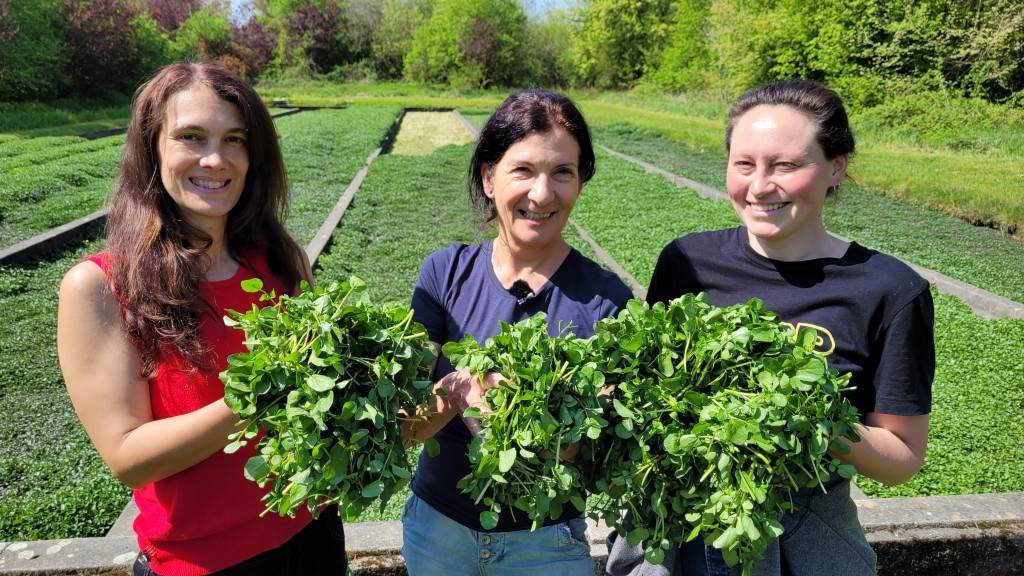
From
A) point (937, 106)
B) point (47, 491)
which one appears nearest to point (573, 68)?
point (937, 106)

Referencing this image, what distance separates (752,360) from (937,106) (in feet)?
81.6

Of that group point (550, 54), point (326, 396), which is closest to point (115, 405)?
point (326, 396)

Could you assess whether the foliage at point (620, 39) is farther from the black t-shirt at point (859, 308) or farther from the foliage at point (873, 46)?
the black t-shirt at point (859, 308)

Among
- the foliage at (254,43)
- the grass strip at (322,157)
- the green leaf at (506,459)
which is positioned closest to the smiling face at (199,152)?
the green leaf at (506,459)

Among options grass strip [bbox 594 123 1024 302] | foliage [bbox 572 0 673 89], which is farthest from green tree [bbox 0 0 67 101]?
foliage [bbox 572 0 673 89]

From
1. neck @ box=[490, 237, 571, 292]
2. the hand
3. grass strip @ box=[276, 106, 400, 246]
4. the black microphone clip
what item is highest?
neck @ box=[490, 237, 571, 292]

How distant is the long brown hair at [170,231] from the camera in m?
1.78

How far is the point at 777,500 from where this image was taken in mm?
1661

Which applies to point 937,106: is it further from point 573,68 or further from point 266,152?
point 573,68

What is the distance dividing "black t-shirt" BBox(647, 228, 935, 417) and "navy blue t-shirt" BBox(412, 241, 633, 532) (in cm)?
36

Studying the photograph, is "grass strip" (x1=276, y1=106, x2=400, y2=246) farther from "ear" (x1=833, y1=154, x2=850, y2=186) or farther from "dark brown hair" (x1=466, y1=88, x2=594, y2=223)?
"ear" (x1=833, y1=154, x2=850, y2=186)

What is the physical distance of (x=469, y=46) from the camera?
194ft

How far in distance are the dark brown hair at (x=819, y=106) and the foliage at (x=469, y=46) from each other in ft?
189

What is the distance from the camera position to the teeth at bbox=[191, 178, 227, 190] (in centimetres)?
196
